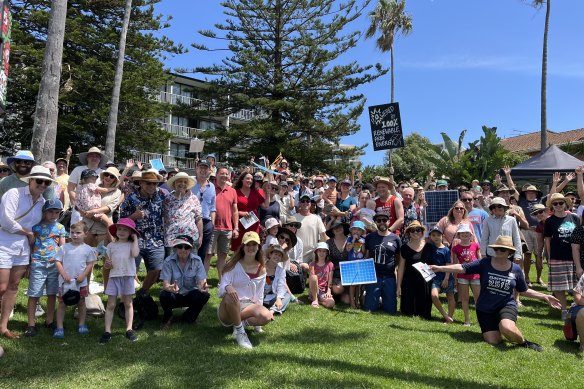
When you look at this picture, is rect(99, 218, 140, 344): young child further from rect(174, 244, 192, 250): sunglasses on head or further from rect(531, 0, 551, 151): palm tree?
rect(531, 0, 551, 151): palm tree

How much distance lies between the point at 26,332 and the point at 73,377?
1393mm

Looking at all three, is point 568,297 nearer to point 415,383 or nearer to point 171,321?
point 415,383

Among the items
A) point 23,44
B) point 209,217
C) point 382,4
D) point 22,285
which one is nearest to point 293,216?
point 209,217

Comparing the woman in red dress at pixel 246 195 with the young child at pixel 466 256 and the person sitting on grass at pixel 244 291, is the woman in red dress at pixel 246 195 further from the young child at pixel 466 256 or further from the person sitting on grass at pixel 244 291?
the young child at pixel 466 256

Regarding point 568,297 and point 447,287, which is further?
point 568,297

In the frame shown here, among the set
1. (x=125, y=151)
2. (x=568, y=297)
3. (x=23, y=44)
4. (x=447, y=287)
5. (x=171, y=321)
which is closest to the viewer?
(x=171, y=321)

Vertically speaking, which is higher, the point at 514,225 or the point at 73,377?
the point at 514,225

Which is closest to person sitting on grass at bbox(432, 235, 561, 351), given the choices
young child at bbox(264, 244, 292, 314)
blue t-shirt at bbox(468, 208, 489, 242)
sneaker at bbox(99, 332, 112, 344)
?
young child at bbox(264, 244, 292, 314)

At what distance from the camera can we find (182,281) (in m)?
6.14

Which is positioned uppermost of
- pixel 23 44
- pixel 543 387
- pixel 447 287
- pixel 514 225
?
pixel 23 44

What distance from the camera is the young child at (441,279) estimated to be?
7.32m

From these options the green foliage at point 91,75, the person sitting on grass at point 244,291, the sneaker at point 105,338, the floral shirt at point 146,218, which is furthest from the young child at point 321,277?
the green foliage at point 91,75

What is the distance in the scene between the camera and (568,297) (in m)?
8.88

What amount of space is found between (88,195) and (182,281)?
1.81 meters
